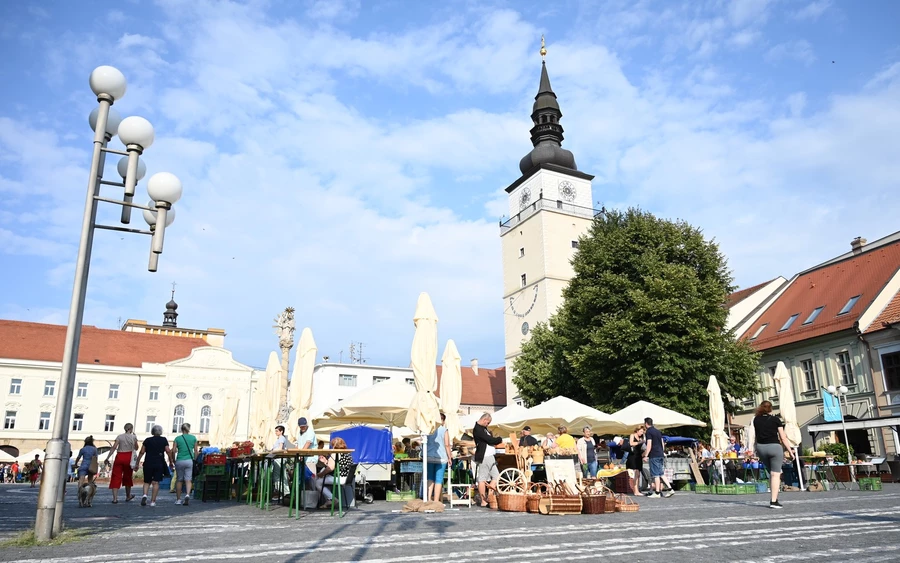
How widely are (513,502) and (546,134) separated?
50.4m

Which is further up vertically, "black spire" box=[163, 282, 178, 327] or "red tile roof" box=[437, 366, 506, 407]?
"black spire" box=[163, 282, 178, 327]

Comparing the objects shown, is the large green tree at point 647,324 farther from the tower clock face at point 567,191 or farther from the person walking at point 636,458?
the tower clock face at point 567,191

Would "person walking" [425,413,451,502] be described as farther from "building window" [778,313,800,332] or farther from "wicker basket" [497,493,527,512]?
"building window" [778,313,800,332]

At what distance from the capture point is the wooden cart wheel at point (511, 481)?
36.7 ft

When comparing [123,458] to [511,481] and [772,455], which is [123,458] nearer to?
[511,481]

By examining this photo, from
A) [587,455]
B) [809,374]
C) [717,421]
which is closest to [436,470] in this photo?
[587,455]

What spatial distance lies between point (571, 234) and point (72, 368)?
1907 inches

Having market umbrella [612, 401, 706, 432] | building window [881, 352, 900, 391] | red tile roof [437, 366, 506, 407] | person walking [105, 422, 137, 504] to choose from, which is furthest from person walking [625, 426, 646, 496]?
red tile roof [437, 366, 506, 407]

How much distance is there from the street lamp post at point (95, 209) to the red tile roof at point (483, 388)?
5338 cm

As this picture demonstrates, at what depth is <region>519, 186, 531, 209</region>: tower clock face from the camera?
182 feet

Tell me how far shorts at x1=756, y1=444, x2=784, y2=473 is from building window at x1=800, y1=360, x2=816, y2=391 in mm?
25112

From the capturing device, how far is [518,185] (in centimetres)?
5762

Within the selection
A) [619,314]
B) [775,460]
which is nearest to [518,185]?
[619,314]

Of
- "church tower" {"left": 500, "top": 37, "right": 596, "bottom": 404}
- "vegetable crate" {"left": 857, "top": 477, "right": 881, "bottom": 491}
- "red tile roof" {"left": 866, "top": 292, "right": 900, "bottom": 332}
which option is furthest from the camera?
"church tower" {"left": 500, "top": 37, "right": 596, "bottom": 404}
